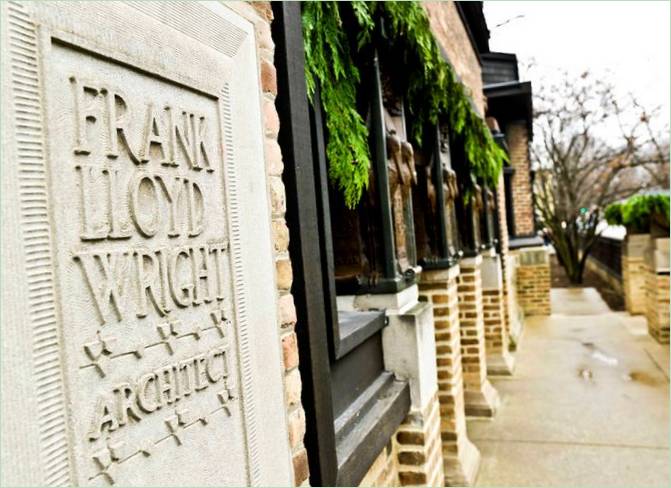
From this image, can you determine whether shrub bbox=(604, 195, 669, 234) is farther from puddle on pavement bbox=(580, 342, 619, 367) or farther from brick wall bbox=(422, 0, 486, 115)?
brick wall bbox=(422, 0, 486, 115)

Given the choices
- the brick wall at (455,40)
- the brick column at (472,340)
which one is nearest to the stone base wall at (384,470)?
the brick column at (472,340)

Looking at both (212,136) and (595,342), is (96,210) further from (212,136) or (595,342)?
(595,342)

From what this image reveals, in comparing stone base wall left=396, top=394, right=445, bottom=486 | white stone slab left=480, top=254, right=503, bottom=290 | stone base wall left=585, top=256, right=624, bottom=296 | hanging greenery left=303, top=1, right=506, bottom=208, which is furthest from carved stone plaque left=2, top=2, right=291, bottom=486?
stone base wall left=585, top=256, right=624, bottom=296

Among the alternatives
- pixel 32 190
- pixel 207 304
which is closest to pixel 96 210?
pixel 32 190

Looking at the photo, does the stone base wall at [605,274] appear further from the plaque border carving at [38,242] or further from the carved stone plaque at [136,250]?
the plaque border carving at [38,242]

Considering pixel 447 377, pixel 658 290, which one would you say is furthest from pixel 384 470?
pixel 658 290

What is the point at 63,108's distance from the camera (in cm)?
102

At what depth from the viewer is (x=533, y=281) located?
1324 centimetres

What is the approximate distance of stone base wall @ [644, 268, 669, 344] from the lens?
914 cm

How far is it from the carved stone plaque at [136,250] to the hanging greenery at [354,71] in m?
0.88

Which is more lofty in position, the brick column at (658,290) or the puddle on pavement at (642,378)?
the brick column at (658,290)

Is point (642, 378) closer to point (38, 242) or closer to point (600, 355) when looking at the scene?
point (600, 355)

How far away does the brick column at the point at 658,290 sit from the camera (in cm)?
916

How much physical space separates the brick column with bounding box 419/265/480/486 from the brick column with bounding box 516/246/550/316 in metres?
9.15
